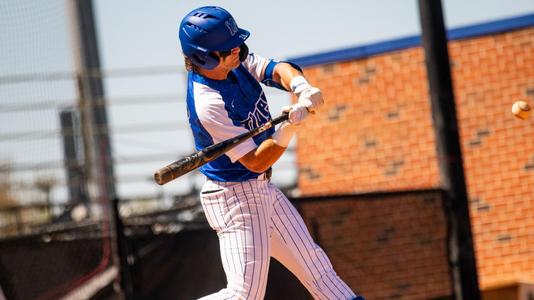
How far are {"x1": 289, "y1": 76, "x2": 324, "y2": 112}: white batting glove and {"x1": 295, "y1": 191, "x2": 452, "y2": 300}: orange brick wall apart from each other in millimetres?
3494

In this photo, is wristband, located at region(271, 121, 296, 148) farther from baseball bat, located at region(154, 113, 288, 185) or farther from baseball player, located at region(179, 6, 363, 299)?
baseball bat, located at region(154, 113, 288, 185)

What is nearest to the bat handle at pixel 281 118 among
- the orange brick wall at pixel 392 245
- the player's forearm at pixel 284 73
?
the player's forearm at pixel 284 73

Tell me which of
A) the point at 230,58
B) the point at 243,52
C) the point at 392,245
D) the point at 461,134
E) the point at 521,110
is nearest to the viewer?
the point at 230,58

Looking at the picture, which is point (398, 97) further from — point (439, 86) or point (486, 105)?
point (439, 86)

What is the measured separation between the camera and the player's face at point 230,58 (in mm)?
6000

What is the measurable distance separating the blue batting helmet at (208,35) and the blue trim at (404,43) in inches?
286

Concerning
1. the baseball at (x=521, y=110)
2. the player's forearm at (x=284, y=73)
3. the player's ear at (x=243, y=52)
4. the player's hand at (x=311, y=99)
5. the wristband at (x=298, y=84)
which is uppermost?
the player's ear at (x=243, y=52)

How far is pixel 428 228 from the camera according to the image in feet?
32.9

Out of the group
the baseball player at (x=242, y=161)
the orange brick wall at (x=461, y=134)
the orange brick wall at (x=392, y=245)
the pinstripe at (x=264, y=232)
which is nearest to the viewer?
the baseball player at (x=242, y=161)

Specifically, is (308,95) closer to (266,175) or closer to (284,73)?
(284,73)

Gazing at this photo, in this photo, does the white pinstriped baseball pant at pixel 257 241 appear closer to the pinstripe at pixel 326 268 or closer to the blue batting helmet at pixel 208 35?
the pinstripe at pixel 326 268

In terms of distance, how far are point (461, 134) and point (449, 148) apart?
9.48 ft

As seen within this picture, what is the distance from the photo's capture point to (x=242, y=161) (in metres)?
5.94

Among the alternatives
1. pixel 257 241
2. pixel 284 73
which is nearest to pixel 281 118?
pixel 284 73
